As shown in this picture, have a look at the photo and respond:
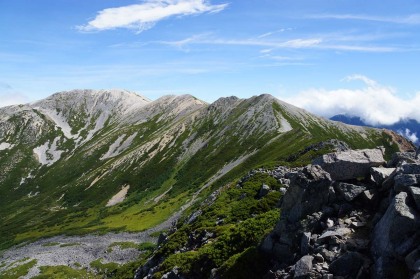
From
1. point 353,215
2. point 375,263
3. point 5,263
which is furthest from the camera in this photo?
point 5,263

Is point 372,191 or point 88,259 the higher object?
point 372,191

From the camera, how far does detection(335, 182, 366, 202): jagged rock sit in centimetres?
2512

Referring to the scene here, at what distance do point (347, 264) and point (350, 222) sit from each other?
12.3 ft

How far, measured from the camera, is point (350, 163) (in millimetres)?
27156

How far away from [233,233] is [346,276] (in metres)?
16.5

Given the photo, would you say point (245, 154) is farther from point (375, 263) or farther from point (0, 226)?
point (375, 263)

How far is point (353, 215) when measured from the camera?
2445 cm

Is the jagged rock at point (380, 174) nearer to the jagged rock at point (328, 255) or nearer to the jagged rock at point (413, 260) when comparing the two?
the jagged rock at point (328, 255)

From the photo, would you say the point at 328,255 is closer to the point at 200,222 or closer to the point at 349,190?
the point at 349,190

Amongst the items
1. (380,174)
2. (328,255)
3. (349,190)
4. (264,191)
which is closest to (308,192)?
(349,190)

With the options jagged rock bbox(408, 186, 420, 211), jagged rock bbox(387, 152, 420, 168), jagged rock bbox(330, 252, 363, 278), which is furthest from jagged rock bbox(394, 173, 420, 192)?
jagged rock bbox(387, 152, 420, 168)

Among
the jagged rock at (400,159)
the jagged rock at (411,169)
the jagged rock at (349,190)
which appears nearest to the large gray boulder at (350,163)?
the jagged rock at (400,159)

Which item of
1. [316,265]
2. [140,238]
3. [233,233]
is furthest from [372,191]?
[140,238]

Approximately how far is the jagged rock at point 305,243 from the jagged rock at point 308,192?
280 centimetres
